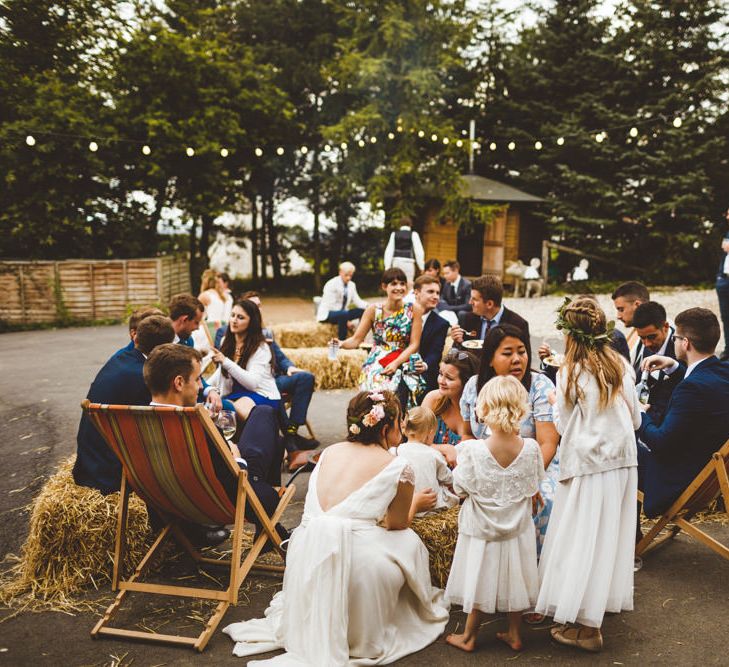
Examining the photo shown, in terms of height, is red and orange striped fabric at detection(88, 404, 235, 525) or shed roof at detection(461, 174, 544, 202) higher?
shed roof at detection(461, 174, 544, 202)

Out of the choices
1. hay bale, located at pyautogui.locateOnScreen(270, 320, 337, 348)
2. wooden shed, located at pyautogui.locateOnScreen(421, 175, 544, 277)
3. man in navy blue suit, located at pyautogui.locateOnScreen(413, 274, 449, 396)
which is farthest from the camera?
wooden shed, located at pyautogui.locateOnScreen(421, 175, 544, 277)

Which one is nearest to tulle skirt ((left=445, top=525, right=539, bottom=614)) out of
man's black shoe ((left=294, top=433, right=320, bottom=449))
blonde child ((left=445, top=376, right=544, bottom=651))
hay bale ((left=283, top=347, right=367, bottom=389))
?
blonde child ((left=445, top=376, right=544, bottom=651))

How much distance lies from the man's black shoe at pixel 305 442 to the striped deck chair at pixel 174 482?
2.51m

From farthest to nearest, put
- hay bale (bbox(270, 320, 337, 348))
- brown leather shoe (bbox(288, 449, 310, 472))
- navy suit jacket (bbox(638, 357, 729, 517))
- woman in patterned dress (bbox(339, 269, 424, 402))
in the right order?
hay bale (bbox(270, 320, 337, 348)) < woman in patterned dress (bbox(339, 269, 424, 402)) < brown leather shoe (bbox(288, 449, 310, 472)) < navy suit jacket (bbox(638, 357, 729, 517))

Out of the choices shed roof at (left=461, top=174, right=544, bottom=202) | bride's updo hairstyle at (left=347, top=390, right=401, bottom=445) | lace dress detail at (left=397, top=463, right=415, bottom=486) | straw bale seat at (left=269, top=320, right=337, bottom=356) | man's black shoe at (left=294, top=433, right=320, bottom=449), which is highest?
shed roof at (left=461, top=174, right=544, bottom=202)

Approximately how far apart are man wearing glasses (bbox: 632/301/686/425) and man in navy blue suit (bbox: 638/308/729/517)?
2.01 ft

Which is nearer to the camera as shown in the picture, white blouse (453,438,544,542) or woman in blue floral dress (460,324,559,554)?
white blouse (453,438,544,542)

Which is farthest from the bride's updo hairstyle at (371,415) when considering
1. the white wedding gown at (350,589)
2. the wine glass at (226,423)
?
the wine glass at (226,423)

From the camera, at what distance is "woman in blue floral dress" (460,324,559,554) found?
406 cm

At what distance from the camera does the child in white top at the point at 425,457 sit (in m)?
3.94

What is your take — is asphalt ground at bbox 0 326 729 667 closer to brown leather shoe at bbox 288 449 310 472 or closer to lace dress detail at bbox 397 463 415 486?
brown leather shoe at bbox 288 449 310 472

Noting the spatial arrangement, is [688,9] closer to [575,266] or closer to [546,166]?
[546,166]

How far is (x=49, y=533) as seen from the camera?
412 cm

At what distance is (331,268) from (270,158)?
4.61 m
